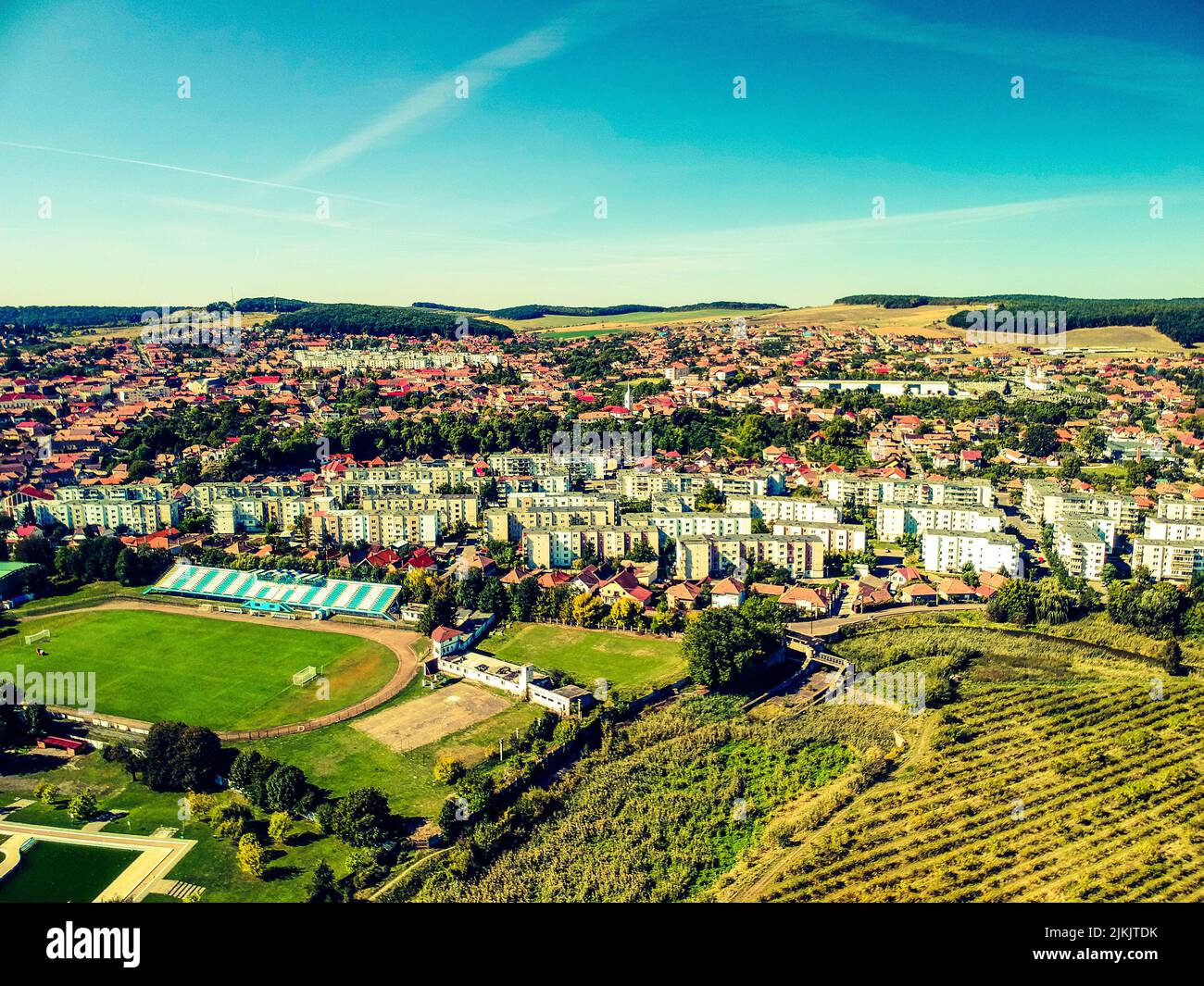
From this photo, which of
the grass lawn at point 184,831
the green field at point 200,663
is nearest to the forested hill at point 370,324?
the green field at point 200,663

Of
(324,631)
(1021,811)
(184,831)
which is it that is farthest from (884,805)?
(324,631)

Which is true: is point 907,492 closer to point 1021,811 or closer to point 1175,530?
point 1175,530

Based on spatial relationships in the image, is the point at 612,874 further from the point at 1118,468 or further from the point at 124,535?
the point at 1118,468

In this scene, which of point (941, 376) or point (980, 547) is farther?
point (941, 376)

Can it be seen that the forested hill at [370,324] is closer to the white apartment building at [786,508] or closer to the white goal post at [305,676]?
the white apartment building at [786,508]

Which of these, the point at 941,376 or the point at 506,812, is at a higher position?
the point at 941,376
